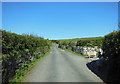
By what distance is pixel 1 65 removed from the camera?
7.92 m

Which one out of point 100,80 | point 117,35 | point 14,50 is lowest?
point 100,80

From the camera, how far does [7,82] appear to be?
886 cm

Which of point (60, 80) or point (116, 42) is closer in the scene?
point (116, 42)

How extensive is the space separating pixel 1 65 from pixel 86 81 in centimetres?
500

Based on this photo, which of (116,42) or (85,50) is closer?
(116,42)

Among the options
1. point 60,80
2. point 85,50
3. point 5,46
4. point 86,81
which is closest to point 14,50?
point 5,46

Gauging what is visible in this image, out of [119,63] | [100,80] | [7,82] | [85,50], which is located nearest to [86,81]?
[100,80]

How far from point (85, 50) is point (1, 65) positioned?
2124 cm

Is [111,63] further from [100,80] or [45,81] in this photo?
[45,81]

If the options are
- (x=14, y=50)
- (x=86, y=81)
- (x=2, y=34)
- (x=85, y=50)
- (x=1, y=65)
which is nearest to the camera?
(x=1, y=65)

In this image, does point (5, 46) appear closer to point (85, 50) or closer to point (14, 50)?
point (14, 50)

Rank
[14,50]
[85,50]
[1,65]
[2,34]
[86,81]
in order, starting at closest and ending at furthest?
1. [1,65]
2. [2,34]
3. [86,81]
4. [14,50]
5. [85,50]

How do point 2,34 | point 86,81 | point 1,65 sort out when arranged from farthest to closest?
point 86,81
point 2,34
point 1,65

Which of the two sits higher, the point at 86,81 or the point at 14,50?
the point at 14,50
